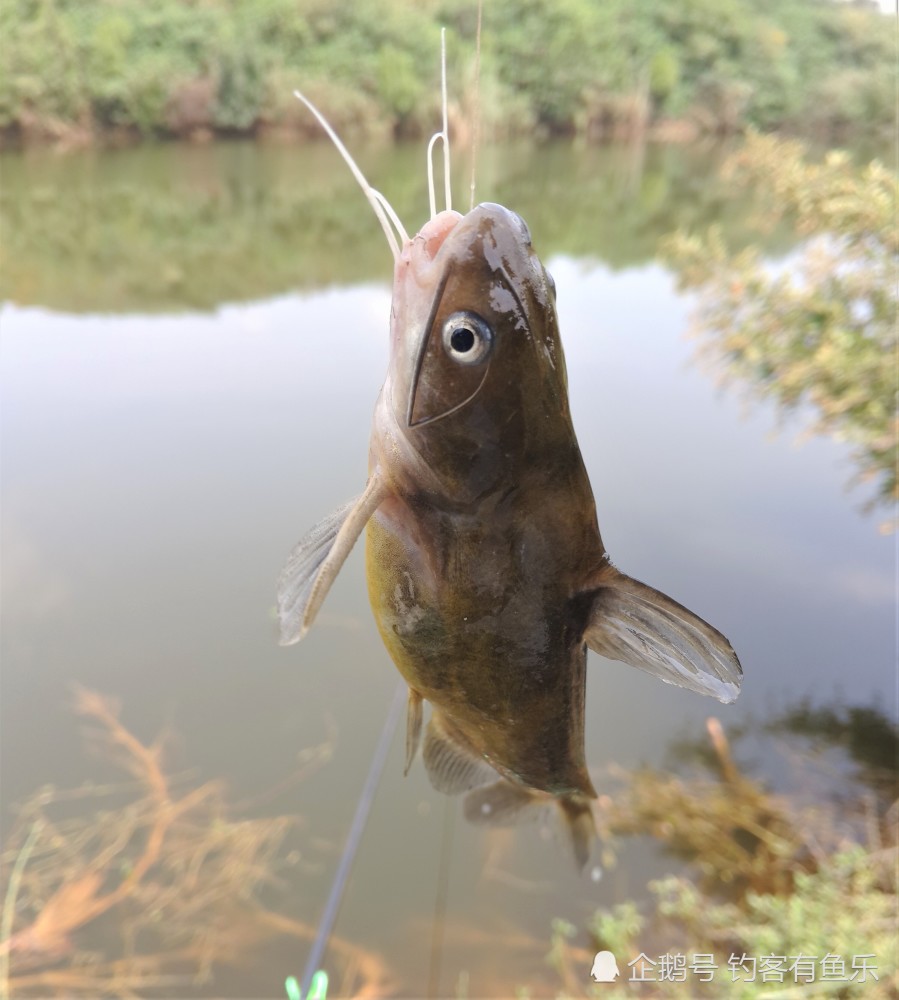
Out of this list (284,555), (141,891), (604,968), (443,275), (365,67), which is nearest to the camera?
(443,275)

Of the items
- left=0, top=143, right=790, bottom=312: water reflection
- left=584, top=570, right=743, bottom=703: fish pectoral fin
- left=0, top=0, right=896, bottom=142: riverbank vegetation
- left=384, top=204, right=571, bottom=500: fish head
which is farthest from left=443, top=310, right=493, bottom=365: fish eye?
left=0, top=0, right=896, bottom=142: riverbank vegetation

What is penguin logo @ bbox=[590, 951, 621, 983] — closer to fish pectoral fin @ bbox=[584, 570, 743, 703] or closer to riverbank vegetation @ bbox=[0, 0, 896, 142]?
fish pectoral fin @ bbox=[584, 570, 743, 703]

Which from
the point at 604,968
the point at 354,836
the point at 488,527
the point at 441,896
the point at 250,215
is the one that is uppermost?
the point at 250,215

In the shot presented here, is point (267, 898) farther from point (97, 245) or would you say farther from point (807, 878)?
point (97, 245)

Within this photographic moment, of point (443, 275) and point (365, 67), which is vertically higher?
point (365, 67)

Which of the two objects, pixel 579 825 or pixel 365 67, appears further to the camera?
pixel 365 67

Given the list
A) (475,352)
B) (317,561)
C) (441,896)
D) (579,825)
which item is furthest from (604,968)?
(475,352)

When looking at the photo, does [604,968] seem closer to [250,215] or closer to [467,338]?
[467,338]

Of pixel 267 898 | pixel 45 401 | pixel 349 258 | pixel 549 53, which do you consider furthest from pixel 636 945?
pixel 549 53
